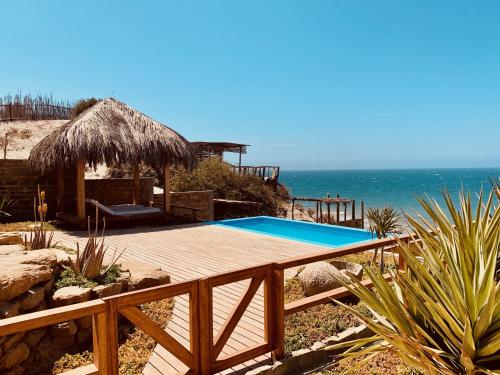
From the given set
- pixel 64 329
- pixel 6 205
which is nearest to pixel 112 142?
pixel 6 205

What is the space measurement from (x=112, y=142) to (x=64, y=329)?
22.3 ft

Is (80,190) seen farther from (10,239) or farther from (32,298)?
(32,298)

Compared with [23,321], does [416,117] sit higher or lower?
higher

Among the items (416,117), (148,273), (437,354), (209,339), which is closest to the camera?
(437,354)

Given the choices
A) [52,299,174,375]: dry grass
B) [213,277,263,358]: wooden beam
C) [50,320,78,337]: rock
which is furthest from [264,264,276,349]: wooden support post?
[50,320,78,337]: rock

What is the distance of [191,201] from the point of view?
13438 mm

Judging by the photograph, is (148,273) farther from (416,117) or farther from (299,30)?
(416,117)

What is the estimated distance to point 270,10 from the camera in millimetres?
13352

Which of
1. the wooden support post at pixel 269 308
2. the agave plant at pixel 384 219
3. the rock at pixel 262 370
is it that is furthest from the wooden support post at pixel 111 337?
the agave plant at pixel 384 219

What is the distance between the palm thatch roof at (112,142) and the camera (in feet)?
30.3

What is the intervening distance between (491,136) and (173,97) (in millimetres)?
27305

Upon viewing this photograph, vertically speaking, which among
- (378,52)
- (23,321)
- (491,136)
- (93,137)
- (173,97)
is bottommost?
(23,321)

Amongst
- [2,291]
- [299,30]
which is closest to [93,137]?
[2,291]

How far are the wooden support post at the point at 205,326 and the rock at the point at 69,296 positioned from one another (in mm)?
1636
